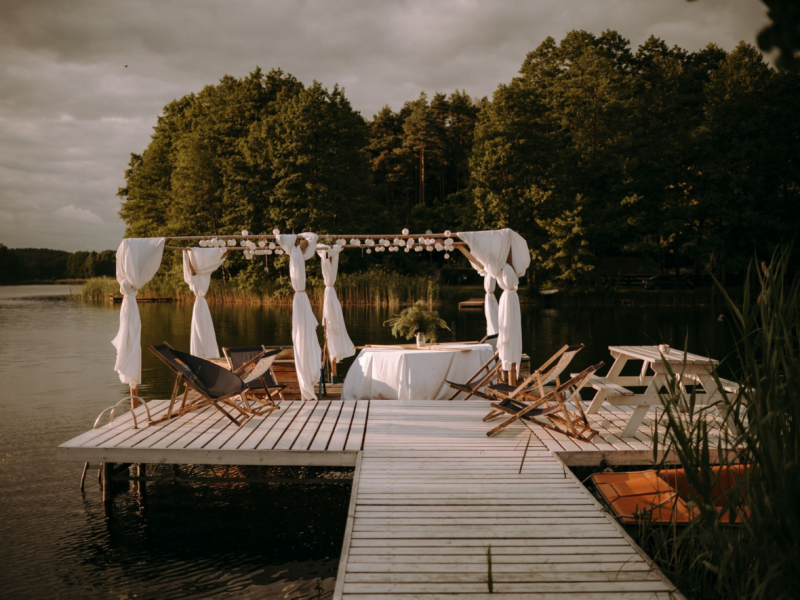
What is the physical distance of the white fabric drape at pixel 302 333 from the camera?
26.3 feet

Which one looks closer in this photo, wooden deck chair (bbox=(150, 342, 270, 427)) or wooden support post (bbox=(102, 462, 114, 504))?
wooden support post (bbox=(102, 462, 114, 504))

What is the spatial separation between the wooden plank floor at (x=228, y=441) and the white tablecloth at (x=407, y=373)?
1.50 metres

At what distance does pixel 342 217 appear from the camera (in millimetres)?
35500

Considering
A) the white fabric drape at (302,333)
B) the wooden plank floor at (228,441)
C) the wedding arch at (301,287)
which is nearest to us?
the wooden plank floor at (228,441)

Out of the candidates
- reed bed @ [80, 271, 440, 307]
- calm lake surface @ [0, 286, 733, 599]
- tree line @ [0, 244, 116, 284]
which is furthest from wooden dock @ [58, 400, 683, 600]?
tree line @ [0, 244, 116, 284]

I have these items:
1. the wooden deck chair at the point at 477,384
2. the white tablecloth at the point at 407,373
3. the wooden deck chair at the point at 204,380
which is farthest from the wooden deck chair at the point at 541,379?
the wooden deck chair at the point at 204,380

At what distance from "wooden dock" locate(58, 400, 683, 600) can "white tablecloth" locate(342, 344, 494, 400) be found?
88 centimetres

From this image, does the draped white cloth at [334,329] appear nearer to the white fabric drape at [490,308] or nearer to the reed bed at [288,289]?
the white fabric drape at [490,308]

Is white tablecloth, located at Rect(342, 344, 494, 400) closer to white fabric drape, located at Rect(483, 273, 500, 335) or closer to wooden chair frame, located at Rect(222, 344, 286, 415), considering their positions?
wooden chair frame, located at Rect(222, 344, 286, 415)

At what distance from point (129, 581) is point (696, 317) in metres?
24.4

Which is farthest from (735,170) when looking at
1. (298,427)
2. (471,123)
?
(298,427)

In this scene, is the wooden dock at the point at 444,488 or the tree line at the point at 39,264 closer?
the wooden dock at the point at 444,488

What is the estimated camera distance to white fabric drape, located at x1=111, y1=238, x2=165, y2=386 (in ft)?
24.8

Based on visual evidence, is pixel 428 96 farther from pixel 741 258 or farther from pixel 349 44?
pixel 741 258
